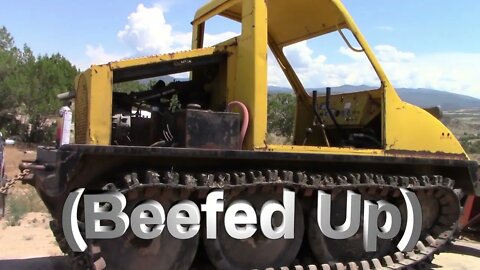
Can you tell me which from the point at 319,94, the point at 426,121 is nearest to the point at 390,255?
the point at 426,121

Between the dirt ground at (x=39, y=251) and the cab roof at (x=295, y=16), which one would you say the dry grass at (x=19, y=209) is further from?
the cab roof at (x=295, y=16)

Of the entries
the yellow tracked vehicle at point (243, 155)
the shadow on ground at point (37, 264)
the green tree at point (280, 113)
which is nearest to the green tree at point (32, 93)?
the green tree at point (280, 113)

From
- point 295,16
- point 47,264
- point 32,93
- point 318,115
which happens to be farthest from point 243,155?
point 32,93

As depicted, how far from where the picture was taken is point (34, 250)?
7.93m

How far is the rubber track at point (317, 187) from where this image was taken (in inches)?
193

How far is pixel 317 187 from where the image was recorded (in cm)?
578

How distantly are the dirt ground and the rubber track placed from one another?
42 cm

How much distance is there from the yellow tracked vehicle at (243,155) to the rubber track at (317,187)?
14 millimetres

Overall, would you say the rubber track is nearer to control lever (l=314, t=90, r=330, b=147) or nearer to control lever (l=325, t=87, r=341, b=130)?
control lever (l=314, t=90, r=330, b=147)

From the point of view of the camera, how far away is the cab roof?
653 centimetres

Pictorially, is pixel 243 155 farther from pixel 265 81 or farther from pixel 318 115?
pixel 318 115

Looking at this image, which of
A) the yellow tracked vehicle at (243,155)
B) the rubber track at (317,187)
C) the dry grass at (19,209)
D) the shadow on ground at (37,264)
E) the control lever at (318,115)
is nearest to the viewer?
the rubber track at (317,187)

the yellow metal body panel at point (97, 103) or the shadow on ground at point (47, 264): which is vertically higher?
the yellow metal body panel at point (97, 103)

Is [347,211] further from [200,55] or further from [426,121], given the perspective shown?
[200,55]
